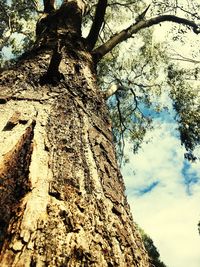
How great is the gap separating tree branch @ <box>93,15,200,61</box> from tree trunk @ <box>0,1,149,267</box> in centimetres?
222

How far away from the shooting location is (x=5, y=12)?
32.9 feet

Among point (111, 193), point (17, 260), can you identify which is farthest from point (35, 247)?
point (111, 193)

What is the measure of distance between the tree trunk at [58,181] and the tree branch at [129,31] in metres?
2.22

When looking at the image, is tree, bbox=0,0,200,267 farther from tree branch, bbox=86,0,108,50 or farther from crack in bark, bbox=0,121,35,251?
tree branch, bbox=86,0,108,50

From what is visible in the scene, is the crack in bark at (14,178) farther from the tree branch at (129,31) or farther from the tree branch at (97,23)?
the tree branch at (97,23)

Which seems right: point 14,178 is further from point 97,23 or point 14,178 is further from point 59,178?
point 97,23

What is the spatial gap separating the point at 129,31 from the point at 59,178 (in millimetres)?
5174

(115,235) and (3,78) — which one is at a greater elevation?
(3,78)

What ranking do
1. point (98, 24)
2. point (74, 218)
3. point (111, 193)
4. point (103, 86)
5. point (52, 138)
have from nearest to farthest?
point (74, 218), point (111, 193), point (52, 138), point (98, 24), point (103, 86)

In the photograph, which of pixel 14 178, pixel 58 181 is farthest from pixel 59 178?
pixel 14 178

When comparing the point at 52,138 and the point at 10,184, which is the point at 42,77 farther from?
the point at 10,184

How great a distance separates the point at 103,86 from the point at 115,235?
10.2 meters

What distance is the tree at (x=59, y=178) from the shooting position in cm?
130

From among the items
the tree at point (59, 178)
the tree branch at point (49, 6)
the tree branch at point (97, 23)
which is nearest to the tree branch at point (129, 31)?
the tree branch at point (97, 23)
